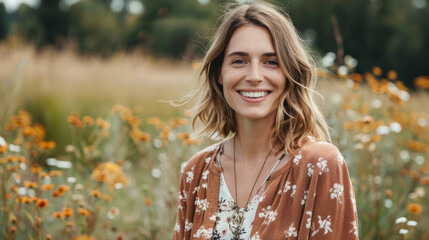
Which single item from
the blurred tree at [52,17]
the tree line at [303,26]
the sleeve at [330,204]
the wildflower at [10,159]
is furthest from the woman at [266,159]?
the blurred tree at [52,17]

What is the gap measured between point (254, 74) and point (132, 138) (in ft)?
7.19

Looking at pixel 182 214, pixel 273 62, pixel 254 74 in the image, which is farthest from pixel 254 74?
pixel 182 214

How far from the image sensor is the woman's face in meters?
1.79

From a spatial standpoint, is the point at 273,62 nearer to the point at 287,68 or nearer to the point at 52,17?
the point at 287,68

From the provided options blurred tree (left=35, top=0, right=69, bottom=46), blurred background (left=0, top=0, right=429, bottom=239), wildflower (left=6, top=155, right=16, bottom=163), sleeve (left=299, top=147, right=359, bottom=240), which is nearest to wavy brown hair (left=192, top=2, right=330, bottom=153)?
sleeve (left=299, top=147, right=359, bottom=240)

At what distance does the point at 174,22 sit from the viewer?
20.3m

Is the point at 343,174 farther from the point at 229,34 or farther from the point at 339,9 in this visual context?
the point at 339,9

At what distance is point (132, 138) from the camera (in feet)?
12.4

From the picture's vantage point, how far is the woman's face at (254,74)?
1.79 m

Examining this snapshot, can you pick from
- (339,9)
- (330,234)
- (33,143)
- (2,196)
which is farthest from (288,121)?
(339,9)

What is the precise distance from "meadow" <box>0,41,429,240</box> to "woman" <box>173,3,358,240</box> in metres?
0.49

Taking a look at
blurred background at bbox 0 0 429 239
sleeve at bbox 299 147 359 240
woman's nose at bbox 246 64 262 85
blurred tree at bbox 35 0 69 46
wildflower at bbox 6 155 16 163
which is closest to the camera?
sleeve at bbox 299 147 359 240

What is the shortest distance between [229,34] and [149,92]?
5.35 meters

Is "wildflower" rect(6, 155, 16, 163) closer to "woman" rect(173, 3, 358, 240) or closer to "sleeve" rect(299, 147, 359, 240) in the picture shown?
"woman" rect(173, 3, 358, 240)
